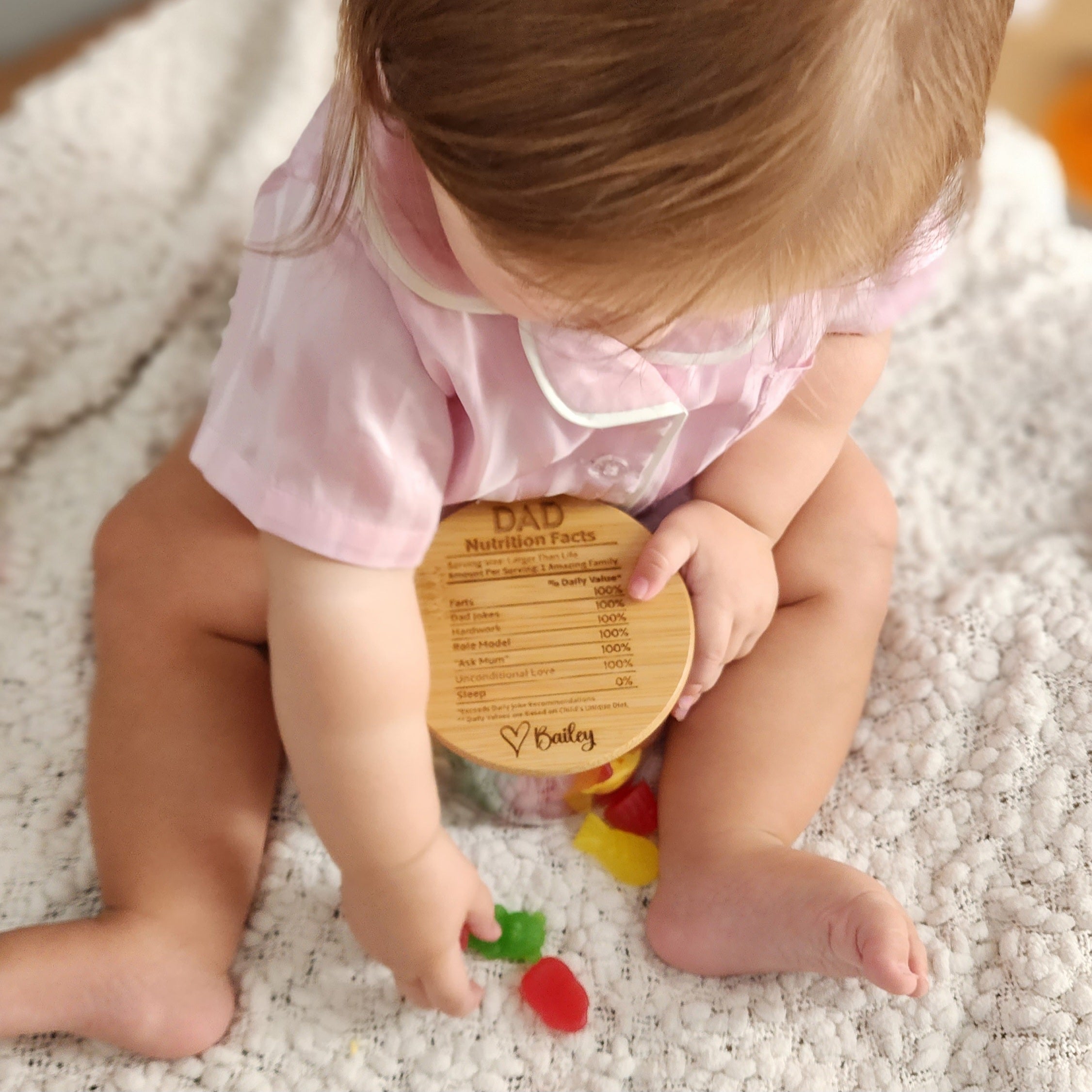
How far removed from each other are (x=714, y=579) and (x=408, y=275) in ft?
0.79

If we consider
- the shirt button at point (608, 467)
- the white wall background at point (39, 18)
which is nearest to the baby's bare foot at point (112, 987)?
the shirt button at point (608, 467)

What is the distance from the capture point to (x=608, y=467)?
60 cm

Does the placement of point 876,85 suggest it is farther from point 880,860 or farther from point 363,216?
point 880,860

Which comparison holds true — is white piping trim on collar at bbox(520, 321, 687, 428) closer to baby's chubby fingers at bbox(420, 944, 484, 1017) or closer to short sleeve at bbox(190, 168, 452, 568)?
short sleeve at bbox(190, 168, 452, 568)

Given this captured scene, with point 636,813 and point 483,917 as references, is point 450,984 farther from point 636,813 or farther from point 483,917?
point 636,813

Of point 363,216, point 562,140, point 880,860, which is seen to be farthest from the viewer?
point 880,860

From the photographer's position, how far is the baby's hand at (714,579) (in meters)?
0.61

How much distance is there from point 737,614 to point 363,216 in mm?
284

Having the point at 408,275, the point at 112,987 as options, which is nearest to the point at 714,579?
the point at 408,275

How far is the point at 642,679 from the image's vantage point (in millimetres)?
585

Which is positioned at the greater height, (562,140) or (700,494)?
(562,140)

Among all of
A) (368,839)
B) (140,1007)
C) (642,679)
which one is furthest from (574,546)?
(140,1007)

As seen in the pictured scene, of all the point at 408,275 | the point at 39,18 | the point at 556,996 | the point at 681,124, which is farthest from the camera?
the point at 39,18

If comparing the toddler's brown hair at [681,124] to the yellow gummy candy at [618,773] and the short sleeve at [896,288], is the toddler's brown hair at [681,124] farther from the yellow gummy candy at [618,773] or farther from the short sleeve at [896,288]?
the yellow gummy candy at [618,773]
